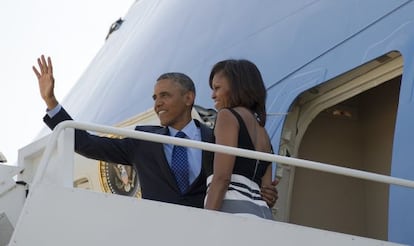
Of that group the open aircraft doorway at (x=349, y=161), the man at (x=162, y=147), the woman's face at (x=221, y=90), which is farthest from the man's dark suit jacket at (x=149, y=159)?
the open aircraft doorway at (x=349, y=161)

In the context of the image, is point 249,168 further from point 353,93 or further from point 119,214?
point 353,93

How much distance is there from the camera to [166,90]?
15.4 ft

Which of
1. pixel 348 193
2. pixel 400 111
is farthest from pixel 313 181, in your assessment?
pixel 400 111

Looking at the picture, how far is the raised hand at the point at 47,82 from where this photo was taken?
15.0 feet

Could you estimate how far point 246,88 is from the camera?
4320 millimetres

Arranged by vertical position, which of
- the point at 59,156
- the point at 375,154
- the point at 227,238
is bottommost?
the point at 227,238

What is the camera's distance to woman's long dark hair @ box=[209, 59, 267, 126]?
14.1 ft

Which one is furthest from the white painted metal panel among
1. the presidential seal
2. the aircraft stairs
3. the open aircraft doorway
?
the open aircraft doorway

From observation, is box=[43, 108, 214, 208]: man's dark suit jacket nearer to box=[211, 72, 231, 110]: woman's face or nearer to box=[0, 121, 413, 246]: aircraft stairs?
box=[211, 72, 231, 110]: woman's face

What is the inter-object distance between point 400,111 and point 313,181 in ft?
6.99

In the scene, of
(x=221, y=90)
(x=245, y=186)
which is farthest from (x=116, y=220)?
(x=221, y=90)

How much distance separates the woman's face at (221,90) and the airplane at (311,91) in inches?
37.2

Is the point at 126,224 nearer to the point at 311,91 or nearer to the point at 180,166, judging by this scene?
the point at 180,166

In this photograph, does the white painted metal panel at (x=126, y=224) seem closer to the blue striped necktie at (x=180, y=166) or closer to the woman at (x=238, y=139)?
the woman at (x=238, y=139)
